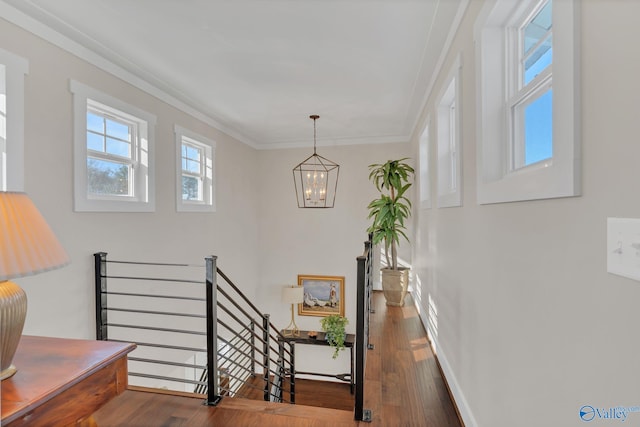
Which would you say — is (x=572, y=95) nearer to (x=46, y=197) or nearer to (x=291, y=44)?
(x=291, y=44)

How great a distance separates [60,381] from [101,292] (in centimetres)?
169

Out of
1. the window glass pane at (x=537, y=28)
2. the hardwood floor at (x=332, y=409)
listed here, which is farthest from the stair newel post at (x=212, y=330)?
the window glass pane at (x=537, y=28)

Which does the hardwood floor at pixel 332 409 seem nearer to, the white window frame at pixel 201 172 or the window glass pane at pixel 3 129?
the window glass pane at pixel 3 129

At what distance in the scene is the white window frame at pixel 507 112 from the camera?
871 millimetres

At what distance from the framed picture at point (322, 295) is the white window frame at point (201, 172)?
2336 mm

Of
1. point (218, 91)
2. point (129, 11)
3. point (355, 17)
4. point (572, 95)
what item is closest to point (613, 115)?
point (572, 95)

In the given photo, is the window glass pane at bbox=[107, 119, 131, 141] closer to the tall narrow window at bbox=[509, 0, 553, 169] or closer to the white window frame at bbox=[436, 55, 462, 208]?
the white window frame at bbox=[436, 55, 462, 208]

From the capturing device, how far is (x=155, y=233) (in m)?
3.31

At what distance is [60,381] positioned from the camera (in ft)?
3.80

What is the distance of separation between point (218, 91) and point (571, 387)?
12.0 ft

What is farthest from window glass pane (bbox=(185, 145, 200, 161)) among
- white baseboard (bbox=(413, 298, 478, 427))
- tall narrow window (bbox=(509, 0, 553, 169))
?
tall narrow window (bbox=(509, 0, 553, 169))

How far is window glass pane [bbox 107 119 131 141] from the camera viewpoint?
2854 millimetres

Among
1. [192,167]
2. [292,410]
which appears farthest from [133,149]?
[292,410]

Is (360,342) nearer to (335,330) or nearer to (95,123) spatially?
(95,123)
